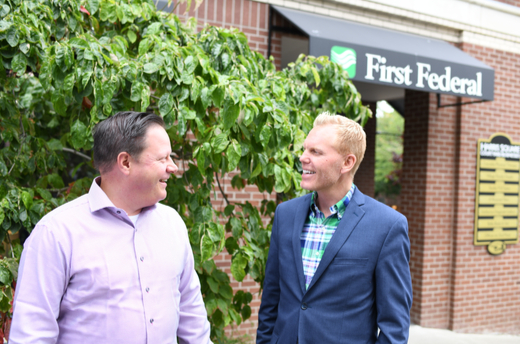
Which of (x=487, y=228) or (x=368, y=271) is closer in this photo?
(x=368, y=271)

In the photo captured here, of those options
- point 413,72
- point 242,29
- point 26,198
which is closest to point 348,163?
point 26,198

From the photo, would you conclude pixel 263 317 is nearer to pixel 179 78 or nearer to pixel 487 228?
pixel 179 78

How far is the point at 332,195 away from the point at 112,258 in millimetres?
983

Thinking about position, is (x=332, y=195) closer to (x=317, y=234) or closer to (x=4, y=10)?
(x=317, y=234)

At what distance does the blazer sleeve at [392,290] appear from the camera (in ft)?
6.11

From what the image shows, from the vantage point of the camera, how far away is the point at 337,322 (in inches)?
75.3

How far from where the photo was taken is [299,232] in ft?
6.81

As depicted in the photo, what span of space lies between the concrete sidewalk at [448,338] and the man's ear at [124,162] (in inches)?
196

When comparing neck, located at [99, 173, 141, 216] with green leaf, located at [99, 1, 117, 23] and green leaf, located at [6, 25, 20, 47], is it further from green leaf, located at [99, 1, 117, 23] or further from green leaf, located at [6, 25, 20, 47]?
green leaf, located at [99, 1, 117, 23]

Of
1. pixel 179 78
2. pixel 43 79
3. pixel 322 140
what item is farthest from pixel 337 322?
pixel 43 79

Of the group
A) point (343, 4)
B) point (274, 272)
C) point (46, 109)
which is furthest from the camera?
point (343, 4)

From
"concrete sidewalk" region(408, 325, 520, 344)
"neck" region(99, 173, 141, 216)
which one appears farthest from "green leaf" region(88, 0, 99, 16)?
"concrete sidewalk" region(408, 325, 520, 344)

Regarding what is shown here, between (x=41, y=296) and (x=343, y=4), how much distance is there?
490 centimetres

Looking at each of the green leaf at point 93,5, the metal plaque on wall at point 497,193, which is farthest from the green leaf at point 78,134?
the metal plaque on wall at point 497,193
